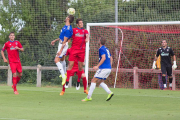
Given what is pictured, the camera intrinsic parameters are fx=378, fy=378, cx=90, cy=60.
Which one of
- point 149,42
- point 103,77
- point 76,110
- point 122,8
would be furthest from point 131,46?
point 76,110

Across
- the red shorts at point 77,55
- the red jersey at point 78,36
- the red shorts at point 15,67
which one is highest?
the red jersey at point 78,36

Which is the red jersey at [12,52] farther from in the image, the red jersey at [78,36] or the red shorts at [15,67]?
the red jersey at [78,36]

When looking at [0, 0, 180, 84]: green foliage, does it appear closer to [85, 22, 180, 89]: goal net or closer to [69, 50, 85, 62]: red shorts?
[85, 22, 180, 89]: goal net

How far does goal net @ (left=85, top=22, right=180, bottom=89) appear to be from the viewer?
1952cm

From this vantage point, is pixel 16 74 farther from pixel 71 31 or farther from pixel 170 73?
pixel 170 73

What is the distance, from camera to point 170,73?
1728 cm

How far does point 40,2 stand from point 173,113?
16.4m

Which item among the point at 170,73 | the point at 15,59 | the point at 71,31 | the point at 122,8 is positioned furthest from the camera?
the point at 122,8

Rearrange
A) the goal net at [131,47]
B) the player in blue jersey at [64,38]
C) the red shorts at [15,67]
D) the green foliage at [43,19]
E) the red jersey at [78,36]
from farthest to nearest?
the green foliage at [43,19], the goal net at [131,47], the red shorts at [15,67], the red jersey at [78,36], the player in blue jersey at [64,38]

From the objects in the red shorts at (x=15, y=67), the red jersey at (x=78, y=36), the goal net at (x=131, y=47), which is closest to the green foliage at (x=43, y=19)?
the goal net at (x=131, y=47)

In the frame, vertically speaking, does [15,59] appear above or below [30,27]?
below

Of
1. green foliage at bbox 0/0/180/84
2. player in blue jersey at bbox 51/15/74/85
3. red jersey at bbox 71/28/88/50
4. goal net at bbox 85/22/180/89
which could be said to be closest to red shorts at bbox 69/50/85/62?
red jersey at bbox 71/28/88/50

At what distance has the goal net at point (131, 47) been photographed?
64.0 feet

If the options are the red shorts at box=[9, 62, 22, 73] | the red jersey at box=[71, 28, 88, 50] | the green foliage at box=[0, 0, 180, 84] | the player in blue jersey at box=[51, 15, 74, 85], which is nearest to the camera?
the player in blue jersey at box=[51, 15, 74, 85]
